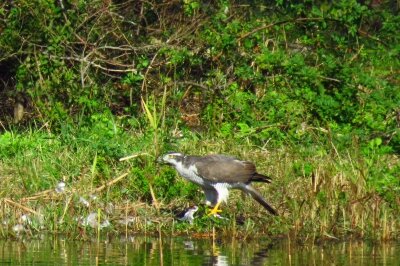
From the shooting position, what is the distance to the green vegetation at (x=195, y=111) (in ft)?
41.9

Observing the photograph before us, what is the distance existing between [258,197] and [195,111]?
16.1 feet

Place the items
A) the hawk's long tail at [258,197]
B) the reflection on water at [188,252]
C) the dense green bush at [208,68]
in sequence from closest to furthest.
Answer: the reflection on water at [188,252]
the hawk's long tail at [258,197]
the dense green bush at [208,68]

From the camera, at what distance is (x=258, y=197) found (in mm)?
12766

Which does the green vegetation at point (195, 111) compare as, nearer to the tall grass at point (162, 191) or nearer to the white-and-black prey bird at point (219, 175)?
the tall grass at point (162, 191)

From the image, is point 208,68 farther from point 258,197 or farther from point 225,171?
point 258,197

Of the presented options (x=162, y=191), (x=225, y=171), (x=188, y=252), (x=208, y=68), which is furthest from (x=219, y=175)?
(x=208, y=68)

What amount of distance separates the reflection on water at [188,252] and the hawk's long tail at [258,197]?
1.55 feet

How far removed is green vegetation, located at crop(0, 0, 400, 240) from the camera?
41.9 feet

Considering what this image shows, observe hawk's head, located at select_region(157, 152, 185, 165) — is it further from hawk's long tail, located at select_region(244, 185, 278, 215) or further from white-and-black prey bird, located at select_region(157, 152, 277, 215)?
hawk's long tail, located at select_region(244, 185, 278, 215)

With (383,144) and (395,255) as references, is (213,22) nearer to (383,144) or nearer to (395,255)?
(383,144)

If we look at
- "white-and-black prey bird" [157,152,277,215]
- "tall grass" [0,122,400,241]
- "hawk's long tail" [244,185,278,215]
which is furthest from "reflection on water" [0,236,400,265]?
"white-and-black prey bird" [157,152,277,215]

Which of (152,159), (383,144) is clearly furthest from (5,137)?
(383,144)

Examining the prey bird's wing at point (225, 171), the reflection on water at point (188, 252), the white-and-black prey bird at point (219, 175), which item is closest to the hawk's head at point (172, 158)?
the white-and-black prey bird at point (219, 175)

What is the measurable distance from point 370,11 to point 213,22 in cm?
211
